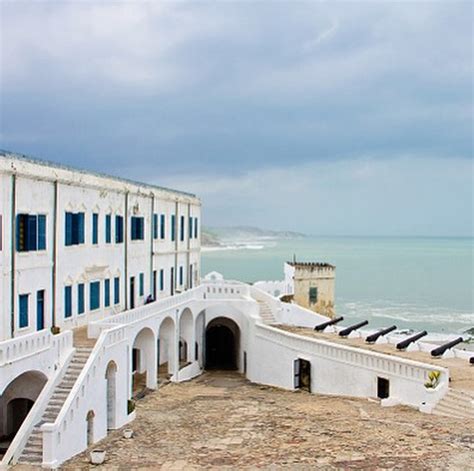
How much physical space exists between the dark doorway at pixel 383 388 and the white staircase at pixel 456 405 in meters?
2.46

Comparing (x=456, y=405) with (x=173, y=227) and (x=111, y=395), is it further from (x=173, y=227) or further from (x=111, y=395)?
(x=173, y=227)

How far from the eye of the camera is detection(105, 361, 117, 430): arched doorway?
20.2 metres

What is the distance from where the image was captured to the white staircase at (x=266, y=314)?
34.7 m

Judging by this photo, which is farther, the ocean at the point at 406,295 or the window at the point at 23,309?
the ocean at the point at 406,295

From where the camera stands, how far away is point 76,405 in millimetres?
17281

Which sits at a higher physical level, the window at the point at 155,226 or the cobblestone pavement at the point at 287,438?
the window at the point at 155,226

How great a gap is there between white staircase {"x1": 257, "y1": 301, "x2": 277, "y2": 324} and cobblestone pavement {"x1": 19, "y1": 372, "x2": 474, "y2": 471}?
10.1 metres

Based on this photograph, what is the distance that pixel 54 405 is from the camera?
57.5ft

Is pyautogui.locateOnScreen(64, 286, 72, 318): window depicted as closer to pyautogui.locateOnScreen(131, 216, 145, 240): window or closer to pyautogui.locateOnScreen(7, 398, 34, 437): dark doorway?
pyautogui.locateOnScreen(7, 398, 34, 437): dark doorway

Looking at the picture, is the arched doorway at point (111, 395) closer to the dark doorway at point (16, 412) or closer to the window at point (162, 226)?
the dark doorway at point (16, 412)

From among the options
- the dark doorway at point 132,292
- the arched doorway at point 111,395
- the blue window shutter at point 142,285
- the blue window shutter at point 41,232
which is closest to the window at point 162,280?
the blue window shutter at point 142,285

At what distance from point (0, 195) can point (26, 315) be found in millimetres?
4197

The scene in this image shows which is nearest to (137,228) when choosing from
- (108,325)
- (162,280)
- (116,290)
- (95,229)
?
(116,290)

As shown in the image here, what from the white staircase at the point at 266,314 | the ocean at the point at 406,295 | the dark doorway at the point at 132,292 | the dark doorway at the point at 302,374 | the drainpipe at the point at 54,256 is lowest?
the ocean at the point at 406,295
